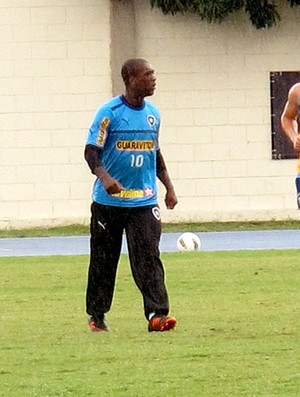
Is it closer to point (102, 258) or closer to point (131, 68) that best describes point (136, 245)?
point (102, 258)

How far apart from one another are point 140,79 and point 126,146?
0.46 meters

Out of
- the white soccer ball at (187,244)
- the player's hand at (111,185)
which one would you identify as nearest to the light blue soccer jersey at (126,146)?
the player's hand at (111,185)

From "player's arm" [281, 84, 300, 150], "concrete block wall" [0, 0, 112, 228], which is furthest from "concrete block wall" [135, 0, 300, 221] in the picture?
"player's arm" [281, 84, 300, 150]

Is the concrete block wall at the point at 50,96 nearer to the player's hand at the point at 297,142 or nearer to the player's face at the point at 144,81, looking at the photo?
the player's hand at the point at 297,142

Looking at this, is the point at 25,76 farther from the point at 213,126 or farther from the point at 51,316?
the point at 51,316

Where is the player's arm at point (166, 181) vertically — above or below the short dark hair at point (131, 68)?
below

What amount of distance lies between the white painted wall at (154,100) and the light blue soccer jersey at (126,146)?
13.8 m

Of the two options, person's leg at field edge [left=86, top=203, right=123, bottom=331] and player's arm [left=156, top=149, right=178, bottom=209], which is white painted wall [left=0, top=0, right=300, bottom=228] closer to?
player's arm [left=156, top=149, right=178, bottom=209]

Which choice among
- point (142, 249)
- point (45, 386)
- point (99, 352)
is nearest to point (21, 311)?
point (142, 249)

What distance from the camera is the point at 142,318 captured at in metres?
11.6

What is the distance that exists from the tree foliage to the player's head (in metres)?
13.7

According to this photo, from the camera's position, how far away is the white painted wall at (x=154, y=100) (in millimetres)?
24234

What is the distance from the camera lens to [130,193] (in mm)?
10469

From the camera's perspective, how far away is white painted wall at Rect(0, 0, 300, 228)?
79.5ft
